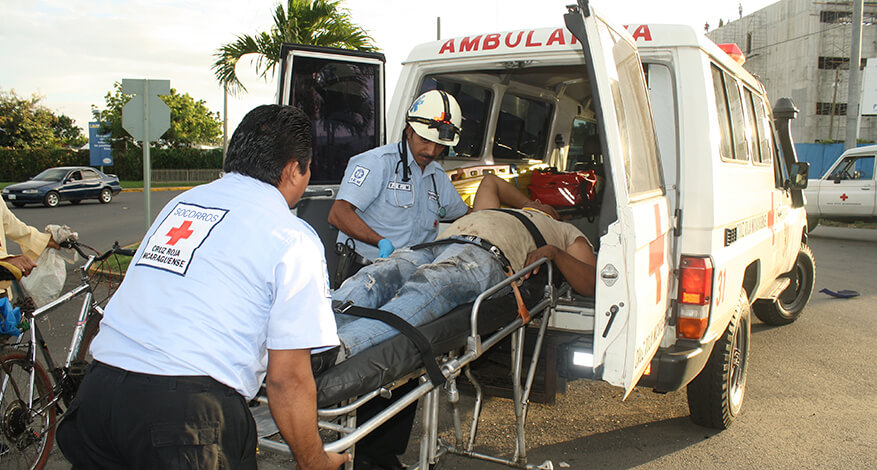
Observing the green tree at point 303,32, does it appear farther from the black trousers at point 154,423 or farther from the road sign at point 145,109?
the black trousers at point 154,423

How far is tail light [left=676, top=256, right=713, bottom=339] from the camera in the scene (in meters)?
3.01

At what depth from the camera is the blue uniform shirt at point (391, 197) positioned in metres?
3.70

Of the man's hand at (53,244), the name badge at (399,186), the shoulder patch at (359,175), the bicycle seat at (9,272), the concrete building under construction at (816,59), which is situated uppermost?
the concrete building under construction at (816,59)

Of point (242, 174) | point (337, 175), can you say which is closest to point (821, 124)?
point (337, 175)

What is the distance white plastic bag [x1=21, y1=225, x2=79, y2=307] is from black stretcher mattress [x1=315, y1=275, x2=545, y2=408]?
243 cm

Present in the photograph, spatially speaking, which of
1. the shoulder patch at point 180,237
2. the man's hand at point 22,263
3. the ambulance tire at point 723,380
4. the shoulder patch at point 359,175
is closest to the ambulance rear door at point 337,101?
the shoulder patch at point 359,175

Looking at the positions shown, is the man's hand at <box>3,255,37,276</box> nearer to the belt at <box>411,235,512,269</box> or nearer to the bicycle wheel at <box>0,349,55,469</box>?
the bicycle wheel at <box>0,349,55,469</box>

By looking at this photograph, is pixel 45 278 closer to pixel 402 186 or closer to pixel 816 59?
pixel 402 186

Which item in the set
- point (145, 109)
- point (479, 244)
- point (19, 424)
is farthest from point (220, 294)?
point (145, 109)

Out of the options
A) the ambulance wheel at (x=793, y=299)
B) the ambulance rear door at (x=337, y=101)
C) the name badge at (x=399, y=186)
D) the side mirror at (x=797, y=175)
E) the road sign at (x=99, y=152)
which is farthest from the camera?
the road sign at (x=99, y=152)

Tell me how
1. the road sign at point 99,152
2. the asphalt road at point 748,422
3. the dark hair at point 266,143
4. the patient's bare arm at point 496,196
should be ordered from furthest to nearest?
the road sign at point 99,152 < the patient's bare arm at point 496,196 < the asphalt road at point 748,422 < the dark hair at point 266,143

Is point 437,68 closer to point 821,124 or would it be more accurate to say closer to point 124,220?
point 124,220

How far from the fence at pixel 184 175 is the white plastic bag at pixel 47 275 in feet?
103

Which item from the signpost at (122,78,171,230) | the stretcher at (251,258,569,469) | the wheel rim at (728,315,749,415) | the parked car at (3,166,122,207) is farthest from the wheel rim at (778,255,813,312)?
the parked car at (3,166,122,207)
